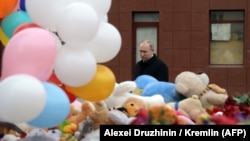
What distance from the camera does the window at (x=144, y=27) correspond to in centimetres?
1364

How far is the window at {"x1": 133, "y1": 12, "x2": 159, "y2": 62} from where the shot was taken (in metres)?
13.6

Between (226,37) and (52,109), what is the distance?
10.9m

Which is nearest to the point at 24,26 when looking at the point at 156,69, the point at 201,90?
the point at 201,90

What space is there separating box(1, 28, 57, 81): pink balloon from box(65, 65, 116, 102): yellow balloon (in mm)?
353

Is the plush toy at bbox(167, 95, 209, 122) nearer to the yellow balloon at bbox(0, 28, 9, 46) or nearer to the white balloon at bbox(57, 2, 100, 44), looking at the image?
the white balloon at bbox(57, 2, 100, 44)

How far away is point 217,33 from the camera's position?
13664 mm

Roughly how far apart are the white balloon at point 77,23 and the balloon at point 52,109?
29cm

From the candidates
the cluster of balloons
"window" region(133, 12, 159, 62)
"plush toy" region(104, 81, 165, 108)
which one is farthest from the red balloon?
"window" region(133, 12, 159, 62)

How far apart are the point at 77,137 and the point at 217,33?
405 inches

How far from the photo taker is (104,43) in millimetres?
3689

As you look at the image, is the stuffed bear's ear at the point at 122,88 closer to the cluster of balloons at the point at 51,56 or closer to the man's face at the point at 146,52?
the cluster of balloons at the point at 51,56

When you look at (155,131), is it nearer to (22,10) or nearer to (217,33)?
(22,10)

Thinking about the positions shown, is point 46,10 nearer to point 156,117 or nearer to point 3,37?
point 3,37

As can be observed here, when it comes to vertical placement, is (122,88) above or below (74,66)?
below
